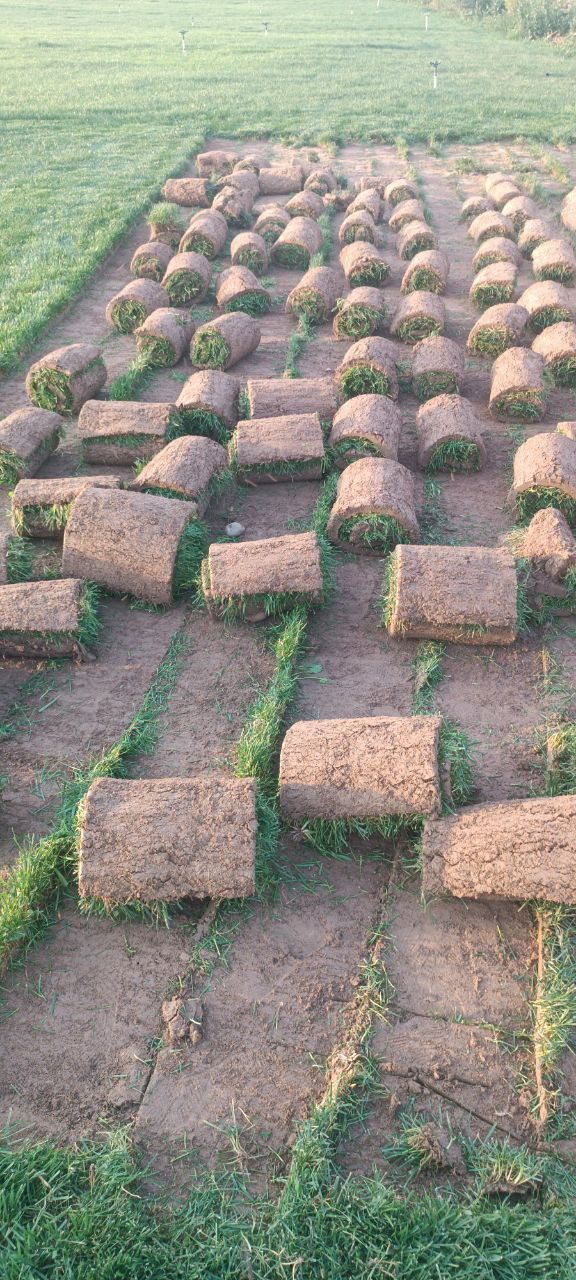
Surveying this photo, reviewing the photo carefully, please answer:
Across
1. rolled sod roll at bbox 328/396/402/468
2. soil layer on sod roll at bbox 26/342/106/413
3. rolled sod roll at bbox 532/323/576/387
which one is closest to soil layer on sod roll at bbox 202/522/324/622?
rolled sod roll at bbox 328/396/402/468

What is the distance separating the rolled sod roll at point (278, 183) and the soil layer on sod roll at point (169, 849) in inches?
665

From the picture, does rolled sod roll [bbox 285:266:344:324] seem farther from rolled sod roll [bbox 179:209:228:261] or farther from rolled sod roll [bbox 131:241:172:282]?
rolled sod roll [bbox 179:209:228:261]

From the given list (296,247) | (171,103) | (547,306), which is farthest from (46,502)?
(171,103)

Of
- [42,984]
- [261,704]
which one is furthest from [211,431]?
[42,984]

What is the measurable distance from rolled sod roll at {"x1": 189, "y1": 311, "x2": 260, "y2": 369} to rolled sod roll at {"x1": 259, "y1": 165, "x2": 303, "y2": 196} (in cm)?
910

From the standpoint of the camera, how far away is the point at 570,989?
419 cm

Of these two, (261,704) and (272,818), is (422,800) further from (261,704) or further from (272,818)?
(261,704)

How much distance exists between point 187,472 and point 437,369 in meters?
3.56

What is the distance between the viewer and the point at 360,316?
11.2 metres

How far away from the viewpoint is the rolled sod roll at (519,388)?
30.5 ft

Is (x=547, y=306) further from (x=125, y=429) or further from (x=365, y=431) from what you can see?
(x=125, y=429)

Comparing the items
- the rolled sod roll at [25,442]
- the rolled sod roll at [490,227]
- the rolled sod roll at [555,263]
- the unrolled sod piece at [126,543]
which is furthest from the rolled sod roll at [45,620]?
the rolled sod roll at [490,227]

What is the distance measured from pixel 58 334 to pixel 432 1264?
37.0 ft

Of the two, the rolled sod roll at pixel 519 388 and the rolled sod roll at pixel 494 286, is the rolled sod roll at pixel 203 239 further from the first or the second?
the rolled sod roll at pixel 519 388
